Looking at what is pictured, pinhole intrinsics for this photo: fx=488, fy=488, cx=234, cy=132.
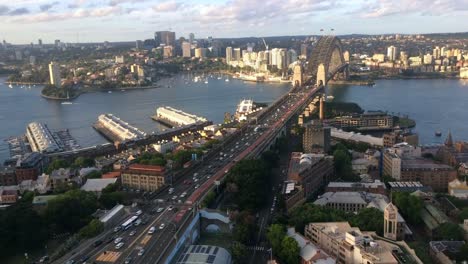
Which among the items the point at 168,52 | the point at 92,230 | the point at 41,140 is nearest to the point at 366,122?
the point at 41,140

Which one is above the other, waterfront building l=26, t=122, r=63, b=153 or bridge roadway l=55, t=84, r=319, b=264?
bridge roadway l=55, t=84, r=319, b=264

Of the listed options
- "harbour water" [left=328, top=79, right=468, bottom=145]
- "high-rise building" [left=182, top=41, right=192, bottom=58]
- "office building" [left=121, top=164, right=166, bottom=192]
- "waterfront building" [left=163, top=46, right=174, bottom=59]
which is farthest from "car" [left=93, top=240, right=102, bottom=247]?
"waterfront building" [left=163, top=46, right=174, bottom=59]

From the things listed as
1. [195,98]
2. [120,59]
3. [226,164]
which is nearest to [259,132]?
[226,164]

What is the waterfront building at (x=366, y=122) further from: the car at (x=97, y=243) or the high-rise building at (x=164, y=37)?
the high-rise building at (x=164, y=37)

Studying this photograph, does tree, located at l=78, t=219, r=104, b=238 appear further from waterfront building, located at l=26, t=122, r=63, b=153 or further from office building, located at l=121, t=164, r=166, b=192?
waterfront building, located at l=26, t=122, r=63, b=153

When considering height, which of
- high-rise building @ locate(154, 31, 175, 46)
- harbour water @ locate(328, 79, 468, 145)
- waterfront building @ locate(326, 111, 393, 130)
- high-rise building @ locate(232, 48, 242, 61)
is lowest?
Answer: harbour water @ locate(328, 79, 468, 145)

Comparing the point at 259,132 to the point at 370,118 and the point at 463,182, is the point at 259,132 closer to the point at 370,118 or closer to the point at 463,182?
the point at 370,118
